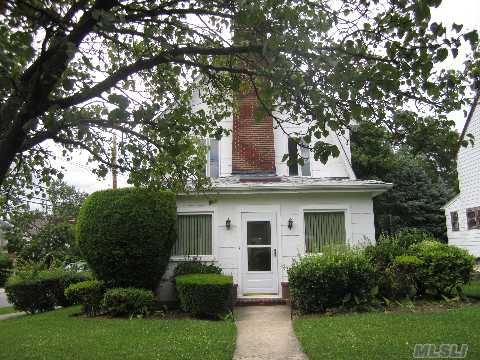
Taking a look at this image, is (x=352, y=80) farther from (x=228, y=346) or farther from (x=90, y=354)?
(x=90, y=354)

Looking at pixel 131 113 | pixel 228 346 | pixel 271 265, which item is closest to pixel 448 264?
pixel 271 265

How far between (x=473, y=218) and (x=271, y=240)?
13.0 m

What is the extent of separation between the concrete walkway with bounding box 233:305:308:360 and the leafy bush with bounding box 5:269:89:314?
226 inches

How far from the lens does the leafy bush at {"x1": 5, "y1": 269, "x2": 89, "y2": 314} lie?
12.8 m

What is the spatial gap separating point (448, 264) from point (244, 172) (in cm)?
637

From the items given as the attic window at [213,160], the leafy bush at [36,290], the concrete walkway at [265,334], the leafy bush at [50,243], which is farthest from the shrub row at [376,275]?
the leafy bush at [50,243]

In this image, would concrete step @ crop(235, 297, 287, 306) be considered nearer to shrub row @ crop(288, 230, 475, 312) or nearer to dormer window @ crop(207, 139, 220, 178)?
shrub row @ crop(288, 230, 475, 312)

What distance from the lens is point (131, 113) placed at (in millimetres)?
Result: 5094

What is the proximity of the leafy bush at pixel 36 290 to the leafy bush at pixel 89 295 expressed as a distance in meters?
2.45

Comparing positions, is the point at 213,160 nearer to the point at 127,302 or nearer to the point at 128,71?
the point at 127,302

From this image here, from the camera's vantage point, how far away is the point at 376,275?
35.0 ft

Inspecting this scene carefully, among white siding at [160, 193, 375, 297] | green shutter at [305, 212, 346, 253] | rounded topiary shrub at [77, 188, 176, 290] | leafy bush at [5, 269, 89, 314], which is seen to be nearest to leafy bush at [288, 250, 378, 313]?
white siding at [160, 193, 375, 297]

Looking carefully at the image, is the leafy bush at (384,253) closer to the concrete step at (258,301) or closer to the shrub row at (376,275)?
the shrub row at (376,275)

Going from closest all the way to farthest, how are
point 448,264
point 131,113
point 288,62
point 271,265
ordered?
point 288,62
point 131,113
point 448,264
point 271,265
